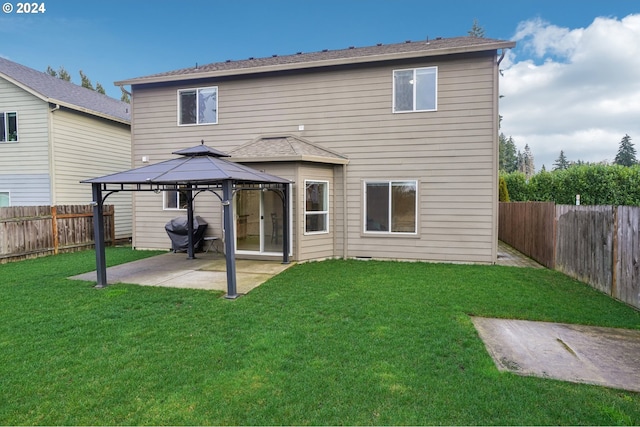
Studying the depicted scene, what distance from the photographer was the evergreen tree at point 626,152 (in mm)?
51719

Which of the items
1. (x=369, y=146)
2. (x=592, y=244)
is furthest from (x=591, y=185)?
(x=369, y=146)

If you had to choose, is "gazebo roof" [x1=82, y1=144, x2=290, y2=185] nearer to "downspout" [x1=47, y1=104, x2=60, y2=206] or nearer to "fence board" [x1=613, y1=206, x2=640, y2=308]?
"fence board" [x1=613, y1=206, x2=640, y2=308]

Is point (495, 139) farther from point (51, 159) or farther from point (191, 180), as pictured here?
point (51, 159)

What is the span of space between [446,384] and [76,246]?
11972mm

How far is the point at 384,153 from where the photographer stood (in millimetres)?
9227

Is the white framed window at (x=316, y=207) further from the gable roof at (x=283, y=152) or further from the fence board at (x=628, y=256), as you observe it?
the fence board at (x=628, y=256)

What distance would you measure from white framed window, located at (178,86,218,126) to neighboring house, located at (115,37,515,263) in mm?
48

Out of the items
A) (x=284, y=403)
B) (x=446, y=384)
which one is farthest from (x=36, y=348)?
(x=446, y=384)

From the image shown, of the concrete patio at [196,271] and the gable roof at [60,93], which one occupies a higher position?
the gable roof at [60,93]

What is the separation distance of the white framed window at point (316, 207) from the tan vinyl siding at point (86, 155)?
8.70m

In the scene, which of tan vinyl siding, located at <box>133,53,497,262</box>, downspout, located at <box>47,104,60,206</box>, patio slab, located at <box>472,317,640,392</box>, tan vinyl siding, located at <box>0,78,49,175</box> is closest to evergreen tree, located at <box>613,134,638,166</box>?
tan vinyl siding, located at <box>133,53,497,262</box>

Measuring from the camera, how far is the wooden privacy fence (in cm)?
920

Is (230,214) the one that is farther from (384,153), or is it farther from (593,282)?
(593,282)

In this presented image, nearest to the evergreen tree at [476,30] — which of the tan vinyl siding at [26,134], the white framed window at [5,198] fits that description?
the tan vinyl siding at [26,134]
